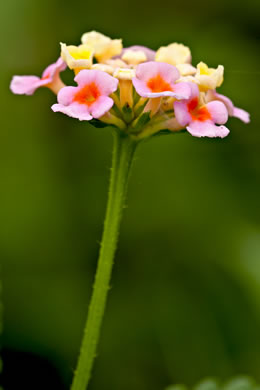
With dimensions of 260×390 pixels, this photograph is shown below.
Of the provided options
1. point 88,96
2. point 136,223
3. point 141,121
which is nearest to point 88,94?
point 88,96

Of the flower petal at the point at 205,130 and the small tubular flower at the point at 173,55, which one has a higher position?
the small tubular flower at the point at 173,55

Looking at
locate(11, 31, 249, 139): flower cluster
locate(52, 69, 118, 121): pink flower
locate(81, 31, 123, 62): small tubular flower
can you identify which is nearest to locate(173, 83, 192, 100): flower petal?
locate(11, 31, 249, 139): flower cluster

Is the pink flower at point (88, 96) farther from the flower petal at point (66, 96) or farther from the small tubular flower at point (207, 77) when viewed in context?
the small tubular flower at point (207, 77)

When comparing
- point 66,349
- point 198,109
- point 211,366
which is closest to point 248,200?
point 211,366

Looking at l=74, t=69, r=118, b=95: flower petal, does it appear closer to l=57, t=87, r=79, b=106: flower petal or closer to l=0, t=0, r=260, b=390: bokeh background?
l=57, t=87, r=79, b=106: flower petal

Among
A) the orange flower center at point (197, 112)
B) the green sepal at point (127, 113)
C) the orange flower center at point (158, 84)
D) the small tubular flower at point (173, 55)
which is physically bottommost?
the green sepal at point (127, 113)

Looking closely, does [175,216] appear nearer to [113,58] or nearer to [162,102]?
[113,58]

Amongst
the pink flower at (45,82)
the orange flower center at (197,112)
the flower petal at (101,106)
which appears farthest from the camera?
the pink flower at (45,82)

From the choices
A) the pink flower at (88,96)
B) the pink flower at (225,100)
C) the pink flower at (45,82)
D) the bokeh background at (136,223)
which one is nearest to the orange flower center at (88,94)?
the pink flower at (88,96)
